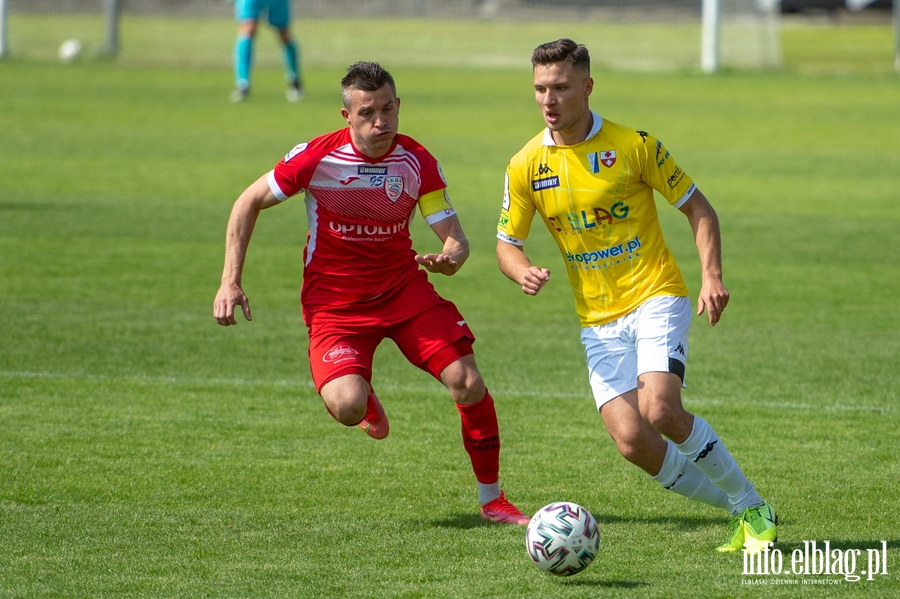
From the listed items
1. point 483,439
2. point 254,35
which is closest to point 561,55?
point 483,439

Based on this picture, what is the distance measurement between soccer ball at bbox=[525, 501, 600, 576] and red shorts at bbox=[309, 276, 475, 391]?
119 centimetres

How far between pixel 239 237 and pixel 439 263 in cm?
103

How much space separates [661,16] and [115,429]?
37.3 metres

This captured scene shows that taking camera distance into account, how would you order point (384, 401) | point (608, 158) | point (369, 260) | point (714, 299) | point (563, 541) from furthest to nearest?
point (384, 401) → point (369, 260) → point (608, 158) → point (714, 299) → point (563, 541)

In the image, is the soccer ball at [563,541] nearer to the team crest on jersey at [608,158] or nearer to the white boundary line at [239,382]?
the team crest on jersey at [608,158]

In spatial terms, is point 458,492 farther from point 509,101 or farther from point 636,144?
point 509,101

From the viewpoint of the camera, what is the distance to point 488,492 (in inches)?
250

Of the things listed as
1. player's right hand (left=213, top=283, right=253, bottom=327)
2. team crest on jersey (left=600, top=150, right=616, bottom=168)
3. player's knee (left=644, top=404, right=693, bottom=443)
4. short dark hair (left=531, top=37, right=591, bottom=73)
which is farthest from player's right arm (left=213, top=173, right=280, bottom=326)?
player's knee (left=644, top=404, right=693, bottom=443)

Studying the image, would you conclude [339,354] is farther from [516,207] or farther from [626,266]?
[626,266]

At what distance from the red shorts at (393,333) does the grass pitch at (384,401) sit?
2.40 feet

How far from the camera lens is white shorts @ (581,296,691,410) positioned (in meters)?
5.72

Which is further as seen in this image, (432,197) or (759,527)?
(432,197)

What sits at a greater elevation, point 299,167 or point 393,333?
point 299,167

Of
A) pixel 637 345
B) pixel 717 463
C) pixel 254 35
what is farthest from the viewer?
pixel 254 35
